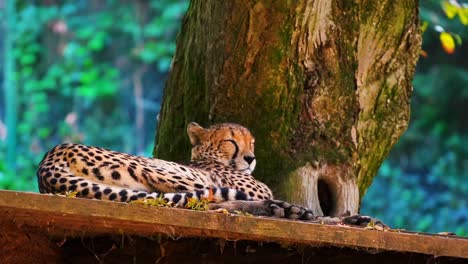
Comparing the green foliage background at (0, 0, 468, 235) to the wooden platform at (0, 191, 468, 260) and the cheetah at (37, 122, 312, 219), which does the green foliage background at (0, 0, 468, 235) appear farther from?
the wooden platform at (0, 191, 468, 260)

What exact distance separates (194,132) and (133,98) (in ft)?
43.3

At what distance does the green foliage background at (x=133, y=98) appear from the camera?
62.6 feet

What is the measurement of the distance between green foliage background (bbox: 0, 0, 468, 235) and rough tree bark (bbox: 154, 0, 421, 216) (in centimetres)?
1150

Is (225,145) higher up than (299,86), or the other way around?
(299,86)

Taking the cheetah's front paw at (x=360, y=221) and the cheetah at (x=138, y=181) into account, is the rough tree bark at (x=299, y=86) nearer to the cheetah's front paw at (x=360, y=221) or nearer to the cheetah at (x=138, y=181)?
the cheetah at (x=138, y=181)

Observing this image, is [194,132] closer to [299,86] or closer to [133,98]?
[299,86]

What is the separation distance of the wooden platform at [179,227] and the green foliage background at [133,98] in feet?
43.9

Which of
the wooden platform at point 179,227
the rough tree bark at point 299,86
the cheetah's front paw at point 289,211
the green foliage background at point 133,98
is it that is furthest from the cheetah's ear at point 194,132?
the green foliage background at point 133,98

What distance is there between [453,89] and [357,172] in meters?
12.7

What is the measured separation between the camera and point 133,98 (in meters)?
19.7

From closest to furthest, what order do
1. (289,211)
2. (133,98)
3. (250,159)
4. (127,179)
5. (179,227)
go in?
(179,227) < (289,211) < (127,179) < (250,159) < (133,98)

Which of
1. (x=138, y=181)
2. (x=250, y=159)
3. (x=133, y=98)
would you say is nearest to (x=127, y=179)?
(x=138, y=181)

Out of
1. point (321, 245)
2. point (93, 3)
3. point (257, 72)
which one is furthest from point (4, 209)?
point (93, 3)

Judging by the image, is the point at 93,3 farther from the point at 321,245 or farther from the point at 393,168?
the point at 321,245
